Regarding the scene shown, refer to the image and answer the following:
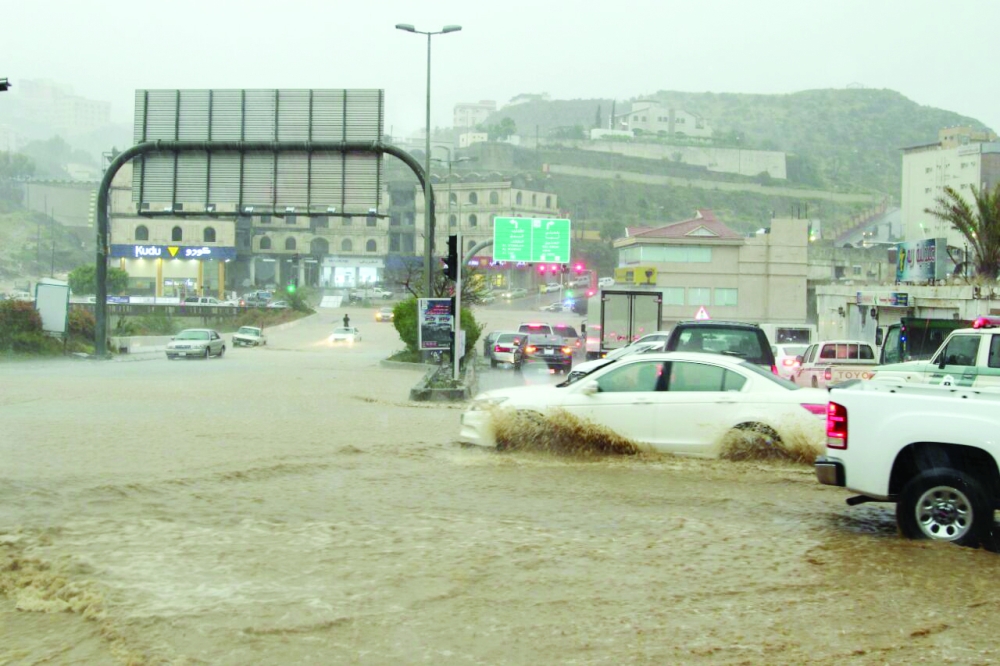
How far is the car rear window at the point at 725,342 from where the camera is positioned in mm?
18141

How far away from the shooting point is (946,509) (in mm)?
7828

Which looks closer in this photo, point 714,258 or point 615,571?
point 615,571

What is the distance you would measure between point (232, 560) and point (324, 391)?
57.6 feet

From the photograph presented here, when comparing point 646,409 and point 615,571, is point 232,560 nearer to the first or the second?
point 615,571

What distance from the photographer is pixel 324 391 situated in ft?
81.6

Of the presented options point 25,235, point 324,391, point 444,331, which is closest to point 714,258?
point 444,331

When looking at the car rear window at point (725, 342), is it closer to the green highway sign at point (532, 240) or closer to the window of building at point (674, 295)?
the green highway sign at point (532, 240)

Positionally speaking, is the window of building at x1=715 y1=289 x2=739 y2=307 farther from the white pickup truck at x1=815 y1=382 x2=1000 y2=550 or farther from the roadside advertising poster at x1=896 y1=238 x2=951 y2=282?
the white pickup truck at x1=815 y1=382 x2=1000 y2=550

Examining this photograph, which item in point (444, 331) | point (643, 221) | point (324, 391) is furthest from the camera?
point (643, 221)

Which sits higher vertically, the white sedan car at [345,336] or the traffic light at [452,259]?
the traffic light at [452,259]

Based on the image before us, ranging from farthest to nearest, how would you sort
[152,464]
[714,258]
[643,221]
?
1. [643,221]
2. [714,258]
3. [152,464]

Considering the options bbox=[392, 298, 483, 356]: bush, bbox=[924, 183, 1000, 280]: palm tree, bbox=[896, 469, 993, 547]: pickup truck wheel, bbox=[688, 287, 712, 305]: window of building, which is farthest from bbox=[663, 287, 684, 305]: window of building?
bbox=[896, 469, 993, 547]: pickup truck wheel

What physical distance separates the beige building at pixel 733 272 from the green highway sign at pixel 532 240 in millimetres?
21455

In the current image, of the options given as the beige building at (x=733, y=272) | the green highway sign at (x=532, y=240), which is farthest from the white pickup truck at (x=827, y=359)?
the beige building at (x=733, y=272)
